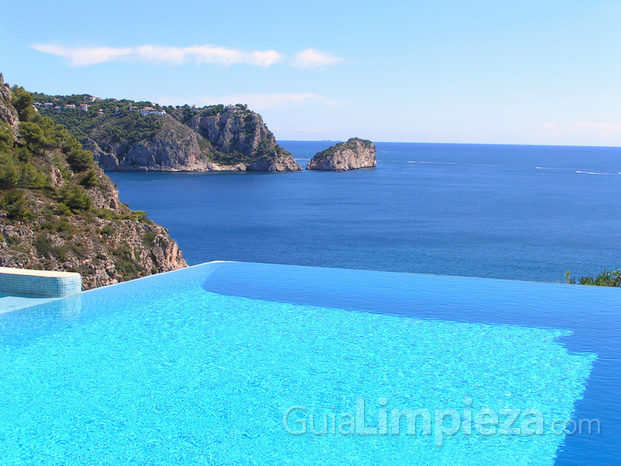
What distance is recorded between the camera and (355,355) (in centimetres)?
571

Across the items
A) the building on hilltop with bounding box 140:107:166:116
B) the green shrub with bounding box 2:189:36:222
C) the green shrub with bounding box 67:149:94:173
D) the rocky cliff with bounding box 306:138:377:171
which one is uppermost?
the building on hilltop with bounding box 140:107:166:116

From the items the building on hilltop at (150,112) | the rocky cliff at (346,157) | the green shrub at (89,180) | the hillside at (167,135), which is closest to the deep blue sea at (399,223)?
the hillside at (167,135)

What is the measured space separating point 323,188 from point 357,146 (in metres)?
38.0

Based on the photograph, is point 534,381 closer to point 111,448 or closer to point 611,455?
point 611,455

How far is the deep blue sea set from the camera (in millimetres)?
27984

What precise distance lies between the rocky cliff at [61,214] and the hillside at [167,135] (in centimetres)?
6204

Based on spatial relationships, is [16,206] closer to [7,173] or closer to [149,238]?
[7,173]

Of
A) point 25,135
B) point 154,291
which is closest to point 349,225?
point 25,135

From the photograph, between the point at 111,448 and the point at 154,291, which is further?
the point at 154,291

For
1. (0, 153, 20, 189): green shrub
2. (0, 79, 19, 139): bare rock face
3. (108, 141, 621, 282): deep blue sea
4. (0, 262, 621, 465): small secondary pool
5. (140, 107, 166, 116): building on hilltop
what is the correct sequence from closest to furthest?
(0, 262, 621, 465): small secondary pool, (0, 153, 20, 189): green shrub, (0, 79, 19, 139): bare rock face, (108, 141, 621, 282): deep blue sea, (140, 107, 166, 116): building on hilltop

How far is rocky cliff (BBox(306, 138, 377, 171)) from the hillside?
5741 mm

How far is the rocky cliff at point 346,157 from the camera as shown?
93.2 m

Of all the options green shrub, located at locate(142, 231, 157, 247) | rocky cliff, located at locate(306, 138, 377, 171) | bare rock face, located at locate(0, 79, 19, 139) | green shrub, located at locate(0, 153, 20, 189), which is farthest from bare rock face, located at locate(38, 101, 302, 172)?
green shrub, located at locate(0, 153, 20, 189)

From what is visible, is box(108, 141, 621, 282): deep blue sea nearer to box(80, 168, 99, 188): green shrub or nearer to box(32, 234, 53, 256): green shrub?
box(80, 168, 99, 188): green shrub
